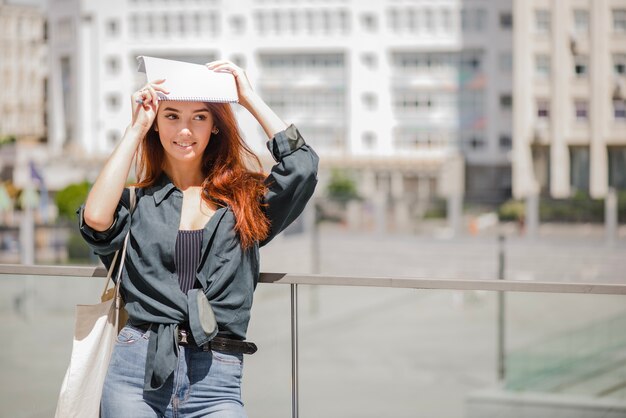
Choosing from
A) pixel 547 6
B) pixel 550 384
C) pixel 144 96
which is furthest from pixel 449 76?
pixel 144 96

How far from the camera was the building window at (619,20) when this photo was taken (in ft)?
199

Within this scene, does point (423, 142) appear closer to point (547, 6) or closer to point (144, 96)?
point (547, 6)

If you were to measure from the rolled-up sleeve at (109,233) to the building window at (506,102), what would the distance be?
6584cm

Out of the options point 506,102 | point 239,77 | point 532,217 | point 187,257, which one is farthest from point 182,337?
point 506,102

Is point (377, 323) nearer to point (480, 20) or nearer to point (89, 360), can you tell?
point (89, 360)

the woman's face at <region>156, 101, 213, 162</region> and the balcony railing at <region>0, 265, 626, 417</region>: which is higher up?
the woman's face at <region>156, 101, 213, 162</region>

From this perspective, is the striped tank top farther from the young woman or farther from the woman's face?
the woman's face

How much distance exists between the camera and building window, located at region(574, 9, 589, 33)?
60.7m

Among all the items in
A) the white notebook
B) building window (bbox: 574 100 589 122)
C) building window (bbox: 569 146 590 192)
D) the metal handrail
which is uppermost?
building window (bbox: 574 100 589 122)

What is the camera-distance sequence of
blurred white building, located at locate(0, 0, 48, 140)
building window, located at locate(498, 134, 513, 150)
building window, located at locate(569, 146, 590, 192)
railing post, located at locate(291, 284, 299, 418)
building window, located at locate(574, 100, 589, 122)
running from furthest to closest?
blurred white building, located at locate(0, 0, 48, 140), building window, located at locate(498, 134, 513, 150), building window, located at locate(569, 146, 590, 192), building window, located at locate(574, 100, 589, 122), railing post, located at locate(291, 284, 299, 418)

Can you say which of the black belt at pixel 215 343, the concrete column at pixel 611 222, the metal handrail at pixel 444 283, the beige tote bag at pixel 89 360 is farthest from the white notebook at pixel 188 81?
the concrete column at pixel 611 222

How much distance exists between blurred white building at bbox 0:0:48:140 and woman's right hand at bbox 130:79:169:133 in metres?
88.8

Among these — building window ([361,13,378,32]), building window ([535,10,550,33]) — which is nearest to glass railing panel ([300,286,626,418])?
building window ([535,10,550,33])

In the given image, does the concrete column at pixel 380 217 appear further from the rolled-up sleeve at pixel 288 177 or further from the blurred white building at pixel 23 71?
the blurred white building at pixel 23 71
